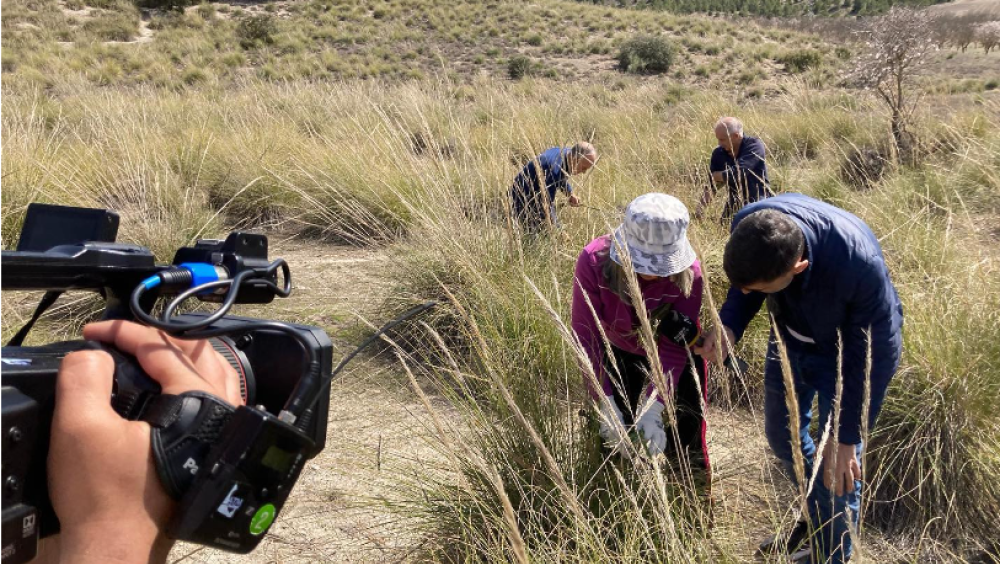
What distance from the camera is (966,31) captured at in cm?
2686

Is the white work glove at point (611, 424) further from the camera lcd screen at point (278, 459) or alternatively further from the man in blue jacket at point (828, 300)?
the camera lcd screen at point (278, 459)

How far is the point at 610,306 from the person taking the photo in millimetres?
2576

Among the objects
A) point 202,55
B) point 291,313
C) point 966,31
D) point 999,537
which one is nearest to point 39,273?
point 999,537

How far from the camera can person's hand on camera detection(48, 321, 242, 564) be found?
32.1 inches

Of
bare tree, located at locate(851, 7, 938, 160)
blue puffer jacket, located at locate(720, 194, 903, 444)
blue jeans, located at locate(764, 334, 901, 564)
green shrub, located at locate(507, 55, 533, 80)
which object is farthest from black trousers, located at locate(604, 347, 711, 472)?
green shrub, located at locate(507, 55, 533, 80)

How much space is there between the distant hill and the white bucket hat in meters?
50.5

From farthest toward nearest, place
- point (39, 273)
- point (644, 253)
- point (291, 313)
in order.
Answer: point (291, 313), point (644, 253), point (39, 273)

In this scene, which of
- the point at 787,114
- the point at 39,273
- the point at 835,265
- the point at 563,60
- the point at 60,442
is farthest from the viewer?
the point at 563,60

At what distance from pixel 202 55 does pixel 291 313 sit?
20.5m

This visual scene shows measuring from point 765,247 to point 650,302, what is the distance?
1.78 feet

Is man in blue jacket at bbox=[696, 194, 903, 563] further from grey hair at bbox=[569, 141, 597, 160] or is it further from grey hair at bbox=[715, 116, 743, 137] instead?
grey hair at bbox=[715, 116, 743, 137]

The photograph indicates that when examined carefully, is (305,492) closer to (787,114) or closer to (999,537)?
(999,537)

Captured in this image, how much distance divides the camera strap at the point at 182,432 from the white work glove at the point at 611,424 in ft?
2.51

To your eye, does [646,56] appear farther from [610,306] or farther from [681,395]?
[610,306]
